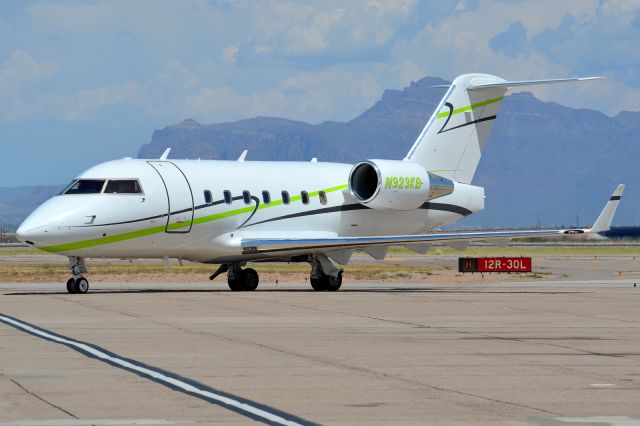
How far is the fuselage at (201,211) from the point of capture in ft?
118

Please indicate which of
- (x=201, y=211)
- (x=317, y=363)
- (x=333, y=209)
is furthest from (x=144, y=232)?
(x=317, y=363)

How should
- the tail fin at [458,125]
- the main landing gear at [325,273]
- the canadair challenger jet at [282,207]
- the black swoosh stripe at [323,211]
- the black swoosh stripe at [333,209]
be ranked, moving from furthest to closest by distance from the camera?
the tail fin at [458,125] < the main landing gear at [325,273] < the black swoosh stripe at [323,211] < the black swoosh stripe at [333,209] < the canadair challenger jet at [282,207]

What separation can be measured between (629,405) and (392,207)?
26894 mm

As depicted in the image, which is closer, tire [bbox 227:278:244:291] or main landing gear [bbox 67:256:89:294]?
main landing gear [bbox 67:256:89:294]

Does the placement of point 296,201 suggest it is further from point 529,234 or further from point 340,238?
point 529,234

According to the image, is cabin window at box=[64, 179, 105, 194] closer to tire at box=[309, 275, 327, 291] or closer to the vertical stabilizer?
tire at box=[309, 275, 327, 291]

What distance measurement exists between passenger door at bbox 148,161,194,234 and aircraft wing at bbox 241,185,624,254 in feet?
6.68

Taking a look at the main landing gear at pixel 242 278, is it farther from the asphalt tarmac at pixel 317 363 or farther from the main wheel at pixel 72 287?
the asphalt tarmac at pixel 317 363

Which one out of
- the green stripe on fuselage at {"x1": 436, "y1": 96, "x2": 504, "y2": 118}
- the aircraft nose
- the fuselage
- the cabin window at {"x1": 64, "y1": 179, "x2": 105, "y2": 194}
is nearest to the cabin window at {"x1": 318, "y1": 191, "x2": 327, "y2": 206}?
the fuselage

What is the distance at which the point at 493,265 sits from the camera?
2233 inches

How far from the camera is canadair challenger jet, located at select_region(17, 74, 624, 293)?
36438 millimetres

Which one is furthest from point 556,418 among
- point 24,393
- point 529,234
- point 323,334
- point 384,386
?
point 529,234

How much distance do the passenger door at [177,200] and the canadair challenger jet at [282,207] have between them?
3cm

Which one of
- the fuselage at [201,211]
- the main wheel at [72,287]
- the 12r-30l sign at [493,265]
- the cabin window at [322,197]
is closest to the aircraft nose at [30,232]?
the fuselage at [201,211]
